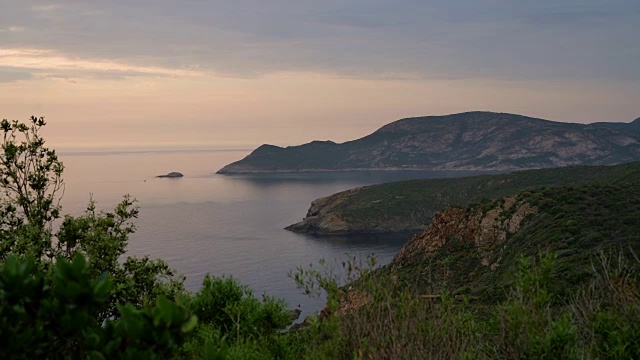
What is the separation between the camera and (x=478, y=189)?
194500 millimetres

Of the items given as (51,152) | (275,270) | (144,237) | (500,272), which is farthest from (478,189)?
(51,152)

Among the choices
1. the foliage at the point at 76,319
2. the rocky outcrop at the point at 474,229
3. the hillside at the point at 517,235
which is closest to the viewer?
the foliage at the point at 76,319

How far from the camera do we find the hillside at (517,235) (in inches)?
1895

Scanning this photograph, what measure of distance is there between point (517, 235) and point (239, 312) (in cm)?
5452

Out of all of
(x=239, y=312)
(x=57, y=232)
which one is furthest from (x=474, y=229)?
(x=239, y=312)

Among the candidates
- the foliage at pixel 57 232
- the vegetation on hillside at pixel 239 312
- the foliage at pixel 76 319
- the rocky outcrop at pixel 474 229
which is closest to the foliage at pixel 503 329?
the vegetation on hillside at pixel 239 312

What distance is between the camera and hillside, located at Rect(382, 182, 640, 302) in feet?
158

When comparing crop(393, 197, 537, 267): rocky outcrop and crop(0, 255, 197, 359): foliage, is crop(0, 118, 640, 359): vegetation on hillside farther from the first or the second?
crop(393, 197, 537, 267): rocky outcrop

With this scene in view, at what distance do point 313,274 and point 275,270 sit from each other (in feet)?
382

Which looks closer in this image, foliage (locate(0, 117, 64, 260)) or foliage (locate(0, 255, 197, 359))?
foliage (locate(0, 255, 197, 359))

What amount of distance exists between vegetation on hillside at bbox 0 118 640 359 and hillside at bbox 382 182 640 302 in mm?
14477

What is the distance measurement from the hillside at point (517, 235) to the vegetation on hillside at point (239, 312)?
14.5 meters

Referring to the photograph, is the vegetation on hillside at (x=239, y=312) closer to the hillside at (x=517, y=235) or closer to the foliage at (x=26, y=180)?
the foliage at (x=26, y=180)

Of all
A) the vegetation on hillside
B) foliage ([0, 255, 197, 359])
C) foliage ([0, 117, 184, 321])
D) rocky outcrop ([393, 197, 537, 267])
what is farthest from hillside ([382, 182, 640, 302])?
A: foliage ([0, 255, 197, 359])
